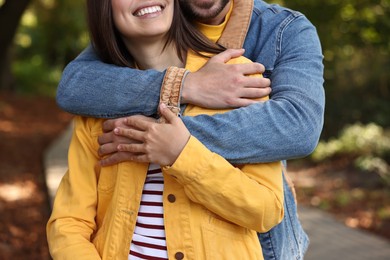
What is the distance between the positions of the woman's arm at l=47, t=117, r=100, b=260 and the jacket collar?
1.97 feet

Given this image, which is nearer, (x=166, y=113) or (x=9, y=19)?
(x=166, y=113)

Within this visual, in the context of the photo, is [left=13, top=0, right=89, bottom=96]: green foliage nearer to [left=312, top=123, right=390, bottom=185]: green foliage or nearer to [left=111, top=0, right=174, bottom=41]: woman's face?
[left=312, top=123, right=390, bottom=185]: green foliage

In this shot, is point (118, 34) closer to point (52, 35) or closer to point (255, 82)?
point (255, 82)

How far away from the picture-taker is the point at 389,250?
19.6 ft

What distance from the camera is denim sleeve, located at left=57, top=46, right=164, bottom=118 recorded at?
2.31 metres

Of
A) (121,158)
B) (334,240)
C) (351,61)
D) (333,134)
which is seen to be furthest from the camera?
(351,61)

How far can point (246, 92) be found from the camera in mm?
2230

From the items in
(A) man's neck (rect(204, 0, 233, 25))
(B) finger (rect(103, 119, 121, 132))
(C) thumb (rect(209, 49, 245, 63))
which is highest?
(A) man's neck (rect(204, 0, 233, 25))

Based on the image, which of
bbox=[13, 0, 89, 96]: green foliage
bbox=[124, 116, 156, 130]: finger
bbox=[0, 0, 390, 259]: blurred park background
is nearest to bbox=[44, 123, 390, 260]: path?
bbox=[0, 0, 390, 259]: blurred park background

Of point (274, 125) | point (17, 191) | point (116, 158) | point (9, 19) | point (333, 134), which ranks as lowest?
point (333, 134)

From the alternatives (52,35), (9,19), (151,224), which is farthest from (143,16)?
(52,35)

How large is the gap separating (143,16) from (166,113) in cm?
34

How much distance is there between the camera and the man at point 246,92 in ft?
→ 7.08

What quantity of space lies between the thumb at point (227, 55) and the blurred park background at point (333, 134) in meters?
4.05
